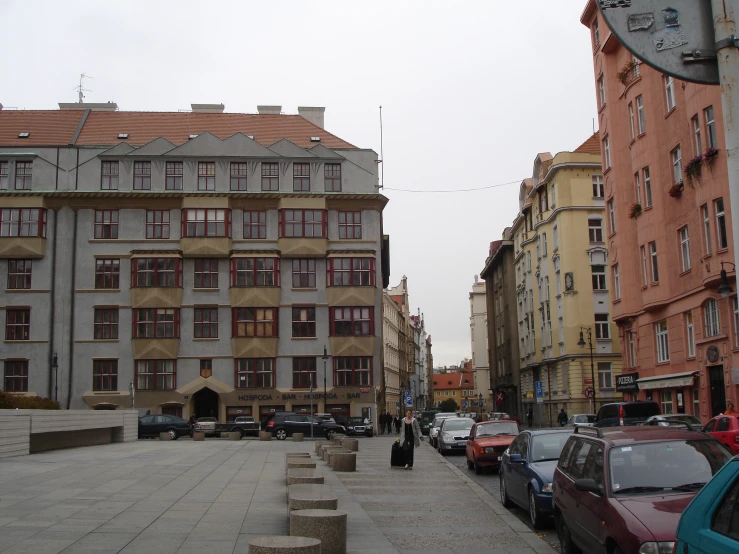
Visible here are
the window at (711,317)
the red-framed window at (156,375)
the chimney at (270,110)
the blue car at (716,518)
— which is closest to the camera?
the blue car at (716,518)

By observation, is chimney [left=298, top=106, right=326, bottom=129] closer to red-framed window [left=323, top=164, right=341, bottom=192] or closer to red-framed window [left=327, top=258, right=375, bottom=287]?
red-framed window [left=323, top=164, right=341, bottom=192]

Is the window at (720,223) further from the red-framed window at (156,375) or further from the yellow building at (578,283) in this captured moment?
the red-framed window at (156,375)

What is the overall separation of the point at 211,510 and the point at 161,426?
112 ft

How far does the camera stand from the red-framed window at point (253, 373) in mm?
54031

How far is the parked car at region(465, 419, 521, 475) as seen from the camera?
22.1m

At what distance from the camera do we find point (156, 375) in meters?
53.7

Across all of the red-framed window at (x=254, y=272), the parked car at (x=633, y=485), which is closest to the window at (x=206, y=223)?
the red-framed window at (x=254, y=272)

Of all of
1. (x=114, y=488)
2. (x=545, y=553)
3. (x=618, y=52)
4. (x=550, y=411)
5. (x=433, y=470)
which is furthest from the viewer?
(x=550, y=411)

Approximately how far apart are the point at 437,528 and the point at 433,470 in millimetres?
11512

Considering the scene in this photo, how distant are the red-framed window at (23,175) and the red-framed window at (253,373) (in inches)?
751

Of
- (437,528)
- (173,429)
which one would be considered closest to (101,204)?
(173,429)

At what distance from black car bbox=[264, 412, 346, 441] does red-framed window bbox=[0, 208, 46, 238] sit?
22439mm

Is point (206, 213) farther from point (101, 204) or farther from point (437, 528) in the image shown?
point (437, 528)

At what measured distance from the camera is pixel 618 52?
130 feet
